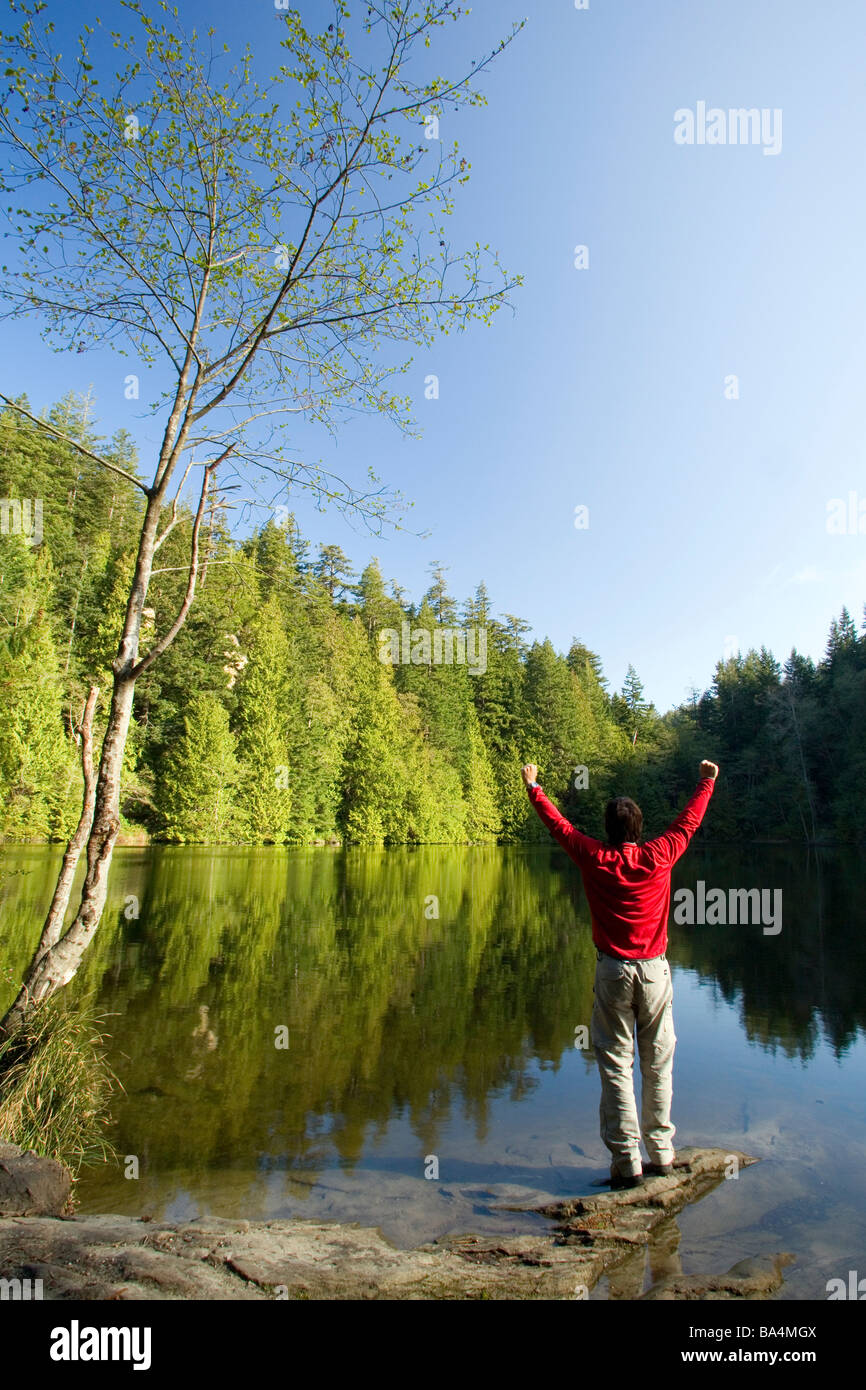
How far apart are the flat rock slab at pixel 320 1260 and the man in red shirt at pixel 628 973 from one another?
0.48 metres

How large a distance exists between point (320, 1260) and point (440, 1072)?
4.23 m

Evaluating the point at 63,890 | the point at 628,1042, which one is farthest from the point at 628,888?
the point at 63,890

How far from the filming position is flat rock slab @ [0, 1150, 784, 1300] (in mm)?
3596

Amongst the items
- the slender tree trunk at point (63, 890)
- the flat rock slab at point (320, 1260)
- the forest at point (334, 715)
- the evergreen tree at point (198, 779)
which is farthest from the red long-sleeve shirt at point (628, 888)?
the evergreen tree at point (198, 779)

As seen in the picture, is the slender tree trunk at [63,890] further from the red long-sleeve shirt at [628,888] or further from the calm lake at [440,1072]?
the red long-sleeve shirt at [628,888]

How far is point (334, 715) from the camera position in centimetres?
5353

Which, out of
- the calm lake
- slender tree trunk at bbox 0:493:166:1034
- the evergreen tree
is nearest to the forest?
the evergreen tree

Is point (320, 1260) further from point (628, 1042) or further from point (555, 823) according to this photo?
point (555, 823)

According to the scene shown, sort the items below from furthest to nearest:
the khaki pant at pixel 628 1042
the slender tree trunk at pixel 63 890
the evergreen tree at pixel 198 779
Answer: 1. the evergreen tree at pixel 198 779
2. the slender tree trunk at pixel 63 890
3. the khaki pant at pixel 628 1042

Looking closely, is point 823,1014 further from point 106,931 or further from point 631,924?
point 106,931

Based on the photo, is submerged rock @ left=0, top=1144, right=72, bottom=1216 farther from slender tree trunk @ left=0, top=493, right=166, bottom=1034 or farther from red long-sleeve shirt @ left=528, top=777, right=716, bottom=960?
red long-sleeve shirt @ left=528, top=777, right=716, bottom=960

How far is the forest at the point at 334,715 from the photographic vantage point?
35656 mm

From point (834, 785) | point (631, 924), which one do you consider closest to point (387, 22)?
point (631, 924)
